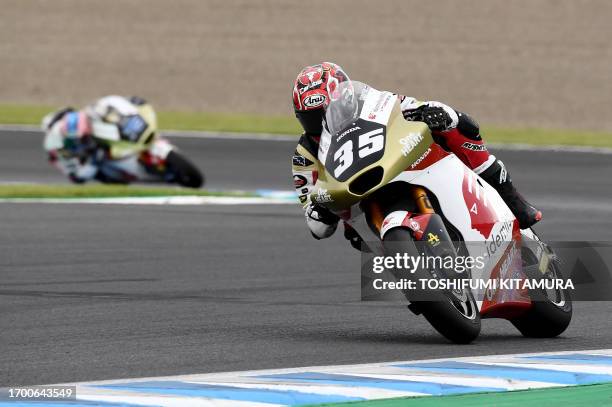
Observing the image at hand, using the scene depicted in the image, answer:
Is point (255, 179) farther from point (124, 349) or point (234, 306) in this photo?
point (124, 349)

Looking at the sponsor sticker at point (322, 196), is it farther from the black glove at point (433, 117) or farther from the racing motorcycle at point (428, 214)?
the black glove at point (433, 117)

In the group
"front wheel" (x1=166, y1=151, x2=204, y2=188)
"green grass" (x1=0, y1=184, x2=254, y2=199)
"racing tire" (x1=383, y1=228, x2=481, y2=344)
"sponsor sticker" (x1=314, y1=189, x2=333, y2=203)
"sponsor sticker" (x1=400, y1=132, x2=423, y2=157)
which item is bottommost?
"front wheel" (x1=166, y1=151, x2=204, y2=188)

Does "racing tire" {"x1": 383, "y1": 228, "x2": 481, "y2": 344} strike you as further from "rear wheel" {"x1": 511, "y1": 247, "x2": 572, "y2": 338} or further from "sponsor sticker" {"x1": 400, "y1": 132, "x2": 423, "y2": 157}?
"rear wheel" {"x1": 511, "y1": 247, "x2": 572, "y2": 338}

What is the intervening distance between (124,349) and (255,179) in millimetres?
12247

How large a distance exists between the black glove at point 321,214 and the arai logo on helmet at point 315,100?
0.51 meters

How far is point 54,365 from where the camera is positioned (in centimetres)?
647

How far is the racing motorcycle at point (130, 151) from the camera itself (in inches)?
752

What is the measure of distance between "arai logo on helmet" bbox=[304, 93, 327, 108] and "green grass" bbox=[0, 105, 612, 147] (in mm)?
16535

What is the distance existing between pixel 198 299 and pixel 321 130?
218 cm

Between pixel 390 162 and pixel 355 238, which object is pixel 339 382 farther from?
pixel 355 238

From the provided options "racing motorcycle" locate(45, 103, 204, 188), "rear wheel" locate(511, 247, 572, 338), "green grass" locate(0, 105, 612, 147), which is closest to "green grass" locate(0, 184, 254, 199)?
"racing motorcycle" locate(45, 103, 204, 188)

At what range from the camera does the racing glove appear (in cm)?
732

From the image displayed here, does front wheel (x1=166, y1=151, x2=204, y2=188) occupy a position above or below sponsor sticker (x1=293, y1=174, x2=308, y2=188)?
below

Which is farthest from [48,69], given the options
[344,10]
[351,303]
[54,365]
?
[54,365]
